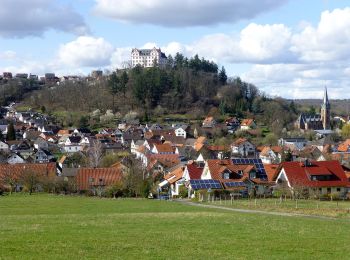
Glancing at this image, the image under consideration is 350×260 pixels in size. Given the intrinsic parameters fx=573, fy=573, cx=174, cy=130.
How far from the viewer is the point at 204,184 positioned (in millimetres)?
56281

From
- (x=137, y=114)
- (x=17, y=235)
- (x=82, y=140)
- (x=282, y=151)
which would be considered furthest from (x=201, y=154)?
(x=17, y=235)

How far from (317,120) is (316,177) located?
104 m

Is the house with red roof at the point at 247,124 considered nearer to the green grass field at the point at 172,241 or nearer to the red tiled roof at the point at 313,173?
the red tiled roof at the point at 313,173

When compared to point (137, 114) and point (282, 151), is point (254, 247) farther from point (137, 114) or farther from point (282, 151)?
point (137, 114)

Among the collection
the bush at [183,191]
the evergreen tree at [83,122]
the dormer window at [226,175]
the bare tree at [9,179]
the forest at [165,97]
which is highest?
the forest at [165,97]

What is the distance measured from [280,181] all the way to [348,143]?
2015 inches

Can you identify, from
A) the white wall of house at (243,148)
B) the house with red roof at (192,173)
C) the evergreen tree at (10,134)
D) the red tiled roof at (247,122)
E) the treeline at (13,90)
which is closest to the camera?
the house with red roof at (192,173)

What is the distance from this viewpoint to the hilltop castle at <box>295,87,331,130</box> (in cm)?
15162

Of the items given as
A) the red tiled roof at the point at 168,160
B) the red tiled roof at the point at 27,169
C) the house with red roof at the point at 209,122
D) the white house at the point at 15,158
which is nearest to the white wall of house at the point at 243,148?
the red tiled roof at the point at 168,160

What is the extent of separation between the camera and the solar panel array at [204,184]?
5571 cm

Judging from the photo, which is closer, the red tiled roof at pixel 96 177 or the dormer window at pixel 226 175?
the dormer window at pixel 226 175

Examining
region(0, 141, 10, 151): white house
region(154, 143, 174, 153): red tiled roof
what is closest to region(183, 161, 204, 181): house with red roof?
region(154, 143, 174, 153): red tiled roof

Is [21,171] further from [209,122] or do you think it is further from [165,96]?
[165,96]

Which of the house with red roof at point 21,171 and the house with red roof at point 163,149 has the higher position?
the house with red roof at point 163,149
